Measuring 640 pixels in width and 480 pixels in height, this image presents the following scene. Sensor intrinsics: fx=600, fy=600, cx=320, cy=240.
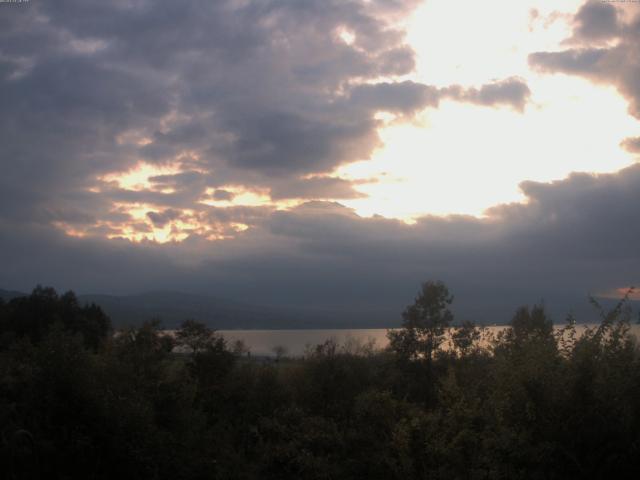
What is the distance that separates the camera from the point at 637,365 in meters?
15.9

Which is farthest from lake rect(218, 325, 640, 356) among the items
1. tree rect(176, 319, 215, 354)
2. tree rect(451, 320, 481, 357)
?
tree rect(176, 319, 215, 354)

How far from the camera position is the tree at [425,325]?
39188mm

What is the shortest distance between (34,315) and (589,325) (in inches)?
2461

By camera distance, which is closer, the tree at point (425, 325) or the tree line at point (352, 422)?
the tree line at point (352, 422)

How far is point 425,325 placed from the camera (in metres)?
40.2

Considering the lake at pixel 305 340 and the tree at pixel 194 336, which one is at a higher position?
the tree at pixel 194 336

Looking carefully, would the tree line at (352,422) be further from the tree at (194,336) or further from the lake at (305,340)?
the tree at (194,336)

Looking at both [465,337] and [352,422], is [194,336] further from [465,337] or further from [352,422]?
[465,337]

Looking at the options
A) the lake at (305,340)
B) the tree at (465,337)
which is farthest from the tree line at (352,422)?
the tree at (465,337)

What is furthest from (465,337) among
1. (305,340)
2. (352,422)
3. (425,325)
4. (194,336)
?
(305,340)

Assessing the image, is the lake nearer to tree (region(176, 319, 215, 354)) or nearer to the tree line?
the tree line

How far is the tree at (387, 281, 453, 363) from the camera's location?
39188 millimetres

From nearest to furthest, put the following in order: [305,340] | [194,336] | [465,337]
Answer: [194,336], [465,337], [305,340]

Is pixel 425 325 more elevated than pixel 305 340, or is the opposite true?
pixel 425 325
